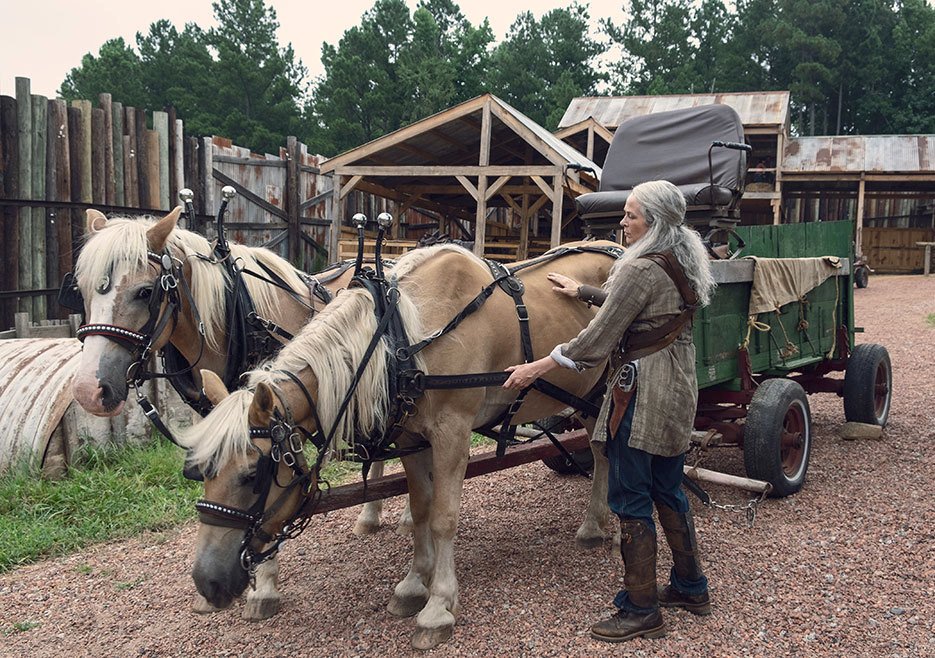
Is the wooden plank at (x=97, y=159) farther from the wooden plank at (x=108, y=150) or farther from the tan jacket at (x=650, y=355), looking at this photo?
the tan jacket at (x=650, y=355)

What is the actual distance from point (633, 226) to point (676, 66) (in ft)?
157

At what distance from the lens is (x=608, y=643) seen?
10.4 ft

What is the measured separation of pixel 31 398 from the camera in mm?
5484

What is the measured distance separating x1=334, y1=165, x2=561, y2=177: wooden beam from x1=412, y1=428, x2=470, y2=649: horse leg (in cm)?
874

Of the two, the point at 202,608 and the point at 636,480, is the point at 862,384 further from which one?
the point at 202,608

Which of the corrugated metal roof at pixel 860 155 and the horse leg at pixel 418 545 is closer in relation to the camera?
the horse leg at pixel 418 545

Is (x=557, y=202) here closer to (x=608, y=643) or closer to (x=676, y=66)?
(x=608, y=643)

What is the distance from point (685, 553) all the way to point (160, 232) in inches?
115

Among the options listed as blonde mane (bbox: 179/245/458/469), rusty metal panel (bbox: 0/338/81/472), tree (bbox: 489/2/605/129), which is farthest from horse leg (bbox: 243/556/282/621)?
tree (bbox: 489/2/605/129)

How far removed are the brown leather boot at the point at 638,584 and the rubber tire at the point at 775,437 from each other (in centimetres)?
179

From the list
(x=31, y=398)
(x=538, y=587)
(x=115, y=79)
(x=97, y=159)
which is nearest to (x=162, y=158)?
(x=97, y=159)

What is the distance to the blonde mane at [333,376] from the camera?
2625mm

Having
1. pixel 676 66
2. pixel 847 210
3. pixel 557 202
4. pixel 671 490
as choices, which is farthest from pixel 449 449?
pixel 676 66

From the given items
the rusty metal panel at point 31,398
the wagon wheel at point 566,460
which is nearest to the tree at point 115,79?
the rusty metal panel at point 31,398
